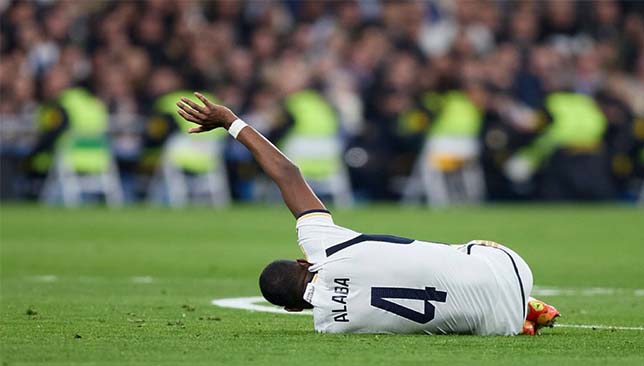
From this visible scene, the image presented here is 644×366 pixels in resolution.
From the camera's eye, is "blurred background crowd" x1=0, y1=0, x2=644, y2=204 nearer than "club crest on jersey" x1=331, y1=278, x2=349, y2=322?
No

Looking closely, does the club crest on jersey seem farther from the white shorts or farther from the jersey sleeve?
the white shorts

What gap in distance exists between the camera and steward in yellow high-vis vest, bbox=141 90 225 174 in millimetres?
27172

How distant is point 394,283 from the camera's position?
868 centimetres

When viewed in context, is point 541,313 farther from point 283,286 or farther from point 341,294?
point 283,286

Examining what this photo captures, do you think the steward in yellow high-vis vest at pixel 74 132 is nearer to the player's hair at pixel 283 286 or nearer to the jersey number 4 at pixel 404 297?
the player's hair at pixel 283 286

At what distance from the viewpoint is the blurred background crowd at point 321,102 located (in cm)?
2739

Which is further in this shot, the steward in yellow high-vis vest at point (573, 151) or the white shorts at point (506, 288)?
the steward in yellow high-vis vest at point (573, 151)

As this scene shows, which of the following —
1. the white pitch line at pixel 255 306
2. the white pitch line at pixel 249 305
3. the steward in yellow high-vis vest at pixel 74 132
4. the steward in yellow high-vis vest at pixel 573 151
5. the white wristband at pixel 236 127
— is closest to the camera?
the white wristband at pixel 236 127

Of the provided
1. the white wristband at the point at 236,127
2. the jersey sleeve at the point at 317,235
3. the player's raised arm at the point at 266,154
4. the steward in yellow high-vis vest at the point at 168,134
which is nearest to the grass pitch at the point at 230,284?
the jersey sleeve at the point at 317,235

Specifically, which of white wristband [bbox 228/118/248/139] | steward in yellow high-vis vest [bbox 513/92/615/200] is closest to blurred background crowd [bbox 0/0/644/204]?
steward in yellow high-vis vest [bbox 513/92/615/200]

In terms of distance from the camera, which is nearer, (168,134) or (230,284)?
(230,284)

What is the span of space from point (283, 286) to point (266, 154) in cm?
86

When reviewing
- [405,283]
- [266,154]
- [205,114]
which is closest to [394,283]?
[405,283]

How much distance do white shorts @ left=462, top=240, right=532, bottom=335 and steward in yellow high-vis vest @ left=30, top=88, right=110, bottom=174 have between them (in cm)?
1839
